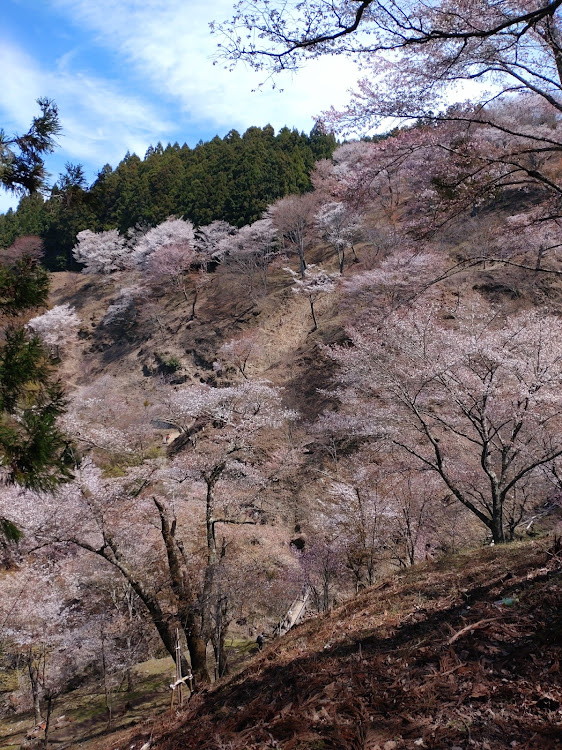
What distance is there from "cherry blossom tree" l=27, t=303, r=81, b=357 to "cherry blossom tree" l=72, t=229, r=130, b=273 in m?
6.51

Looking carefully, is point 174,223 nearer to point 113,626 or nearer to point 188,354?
point 188,354

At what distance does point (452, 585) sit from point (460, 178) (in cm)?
447

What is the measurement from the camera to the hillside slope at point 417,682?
2.06m

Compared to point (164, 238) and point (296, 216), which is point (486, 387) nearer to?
point (296, 216)

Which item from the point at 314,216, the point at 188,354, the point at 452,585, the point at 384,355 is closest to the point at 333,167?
the point at 314,216

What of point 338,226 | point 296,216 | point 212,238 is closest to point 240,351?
point 296,216

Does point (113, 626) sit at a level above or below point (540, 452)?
below

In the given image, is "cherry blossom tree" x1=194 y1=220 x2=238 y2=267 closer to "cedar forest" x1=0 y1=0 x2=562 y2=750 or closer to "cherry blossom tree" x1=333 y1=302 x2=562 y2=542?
"cedar forest" x1=0 y1=0 x2=562 y2=750

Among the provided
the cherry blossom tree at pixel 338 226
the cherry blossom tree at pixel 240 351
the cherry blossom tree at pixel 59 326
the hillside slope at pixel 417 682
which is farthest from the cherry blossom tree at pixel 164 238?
the hillside slope at pixel 417 682

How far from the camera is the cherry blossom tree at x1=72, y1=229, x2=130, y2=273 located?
136 ft

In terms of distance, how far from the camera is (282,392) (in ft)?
75.3

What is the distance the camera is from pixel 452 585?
461 centimetres

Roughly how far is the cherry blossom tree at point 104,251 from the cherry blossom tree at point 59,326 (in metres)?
6.51

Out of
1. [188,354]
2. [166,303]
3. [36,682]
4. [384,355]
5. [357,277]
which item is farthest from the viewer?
[166,303]
